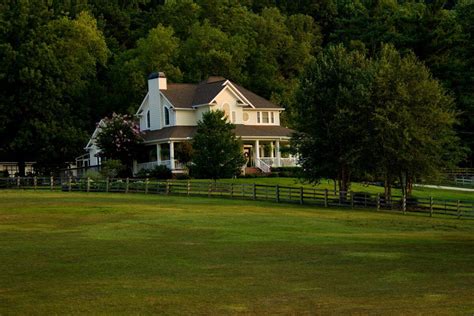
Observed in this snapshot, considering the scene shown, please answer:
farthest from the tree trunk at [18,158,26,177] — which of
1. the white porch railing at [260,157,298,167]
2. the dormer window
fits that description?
the white porch railing at [260,157,298,167]

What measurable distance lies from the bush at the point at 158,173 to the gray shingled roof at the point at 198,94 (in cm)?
774

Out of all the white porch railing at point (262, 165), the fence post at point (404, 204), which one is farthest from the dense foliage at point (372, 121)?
the white porch railing at point (262, 165)

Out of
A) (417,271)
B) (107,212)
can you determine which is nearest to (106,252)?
(417,271)

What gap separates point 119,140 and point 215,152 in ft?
51.0

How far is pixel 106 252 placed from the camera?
89.0ft

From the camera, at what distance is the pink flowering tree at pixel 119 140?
73750 millimetres

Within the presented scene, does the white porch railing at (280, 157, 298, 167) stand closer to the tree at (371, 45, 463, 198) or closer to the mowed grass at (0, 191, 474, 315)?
the tree at (371, 45, 463, 198)

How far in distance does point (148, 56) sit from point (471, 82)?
3350 centimetres

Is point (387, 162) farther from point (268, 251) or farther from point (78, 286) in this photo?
point (78, 286)

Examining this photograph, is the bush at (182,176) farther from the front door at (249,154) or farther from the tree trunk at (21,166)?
the tree trunk at (21,166)

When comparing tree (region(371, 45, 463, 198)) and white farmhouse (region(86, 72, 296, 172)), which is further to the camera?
white farmhouse (region(86, 72, 296, 172))

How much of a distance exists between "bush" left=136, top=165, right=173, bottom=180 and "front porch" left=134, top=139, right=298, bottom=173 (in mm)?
1296

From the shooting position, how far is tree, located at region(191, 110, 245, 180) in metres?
61.6

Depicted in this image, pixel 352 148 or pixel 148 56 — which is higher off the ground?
pixel 148 56
